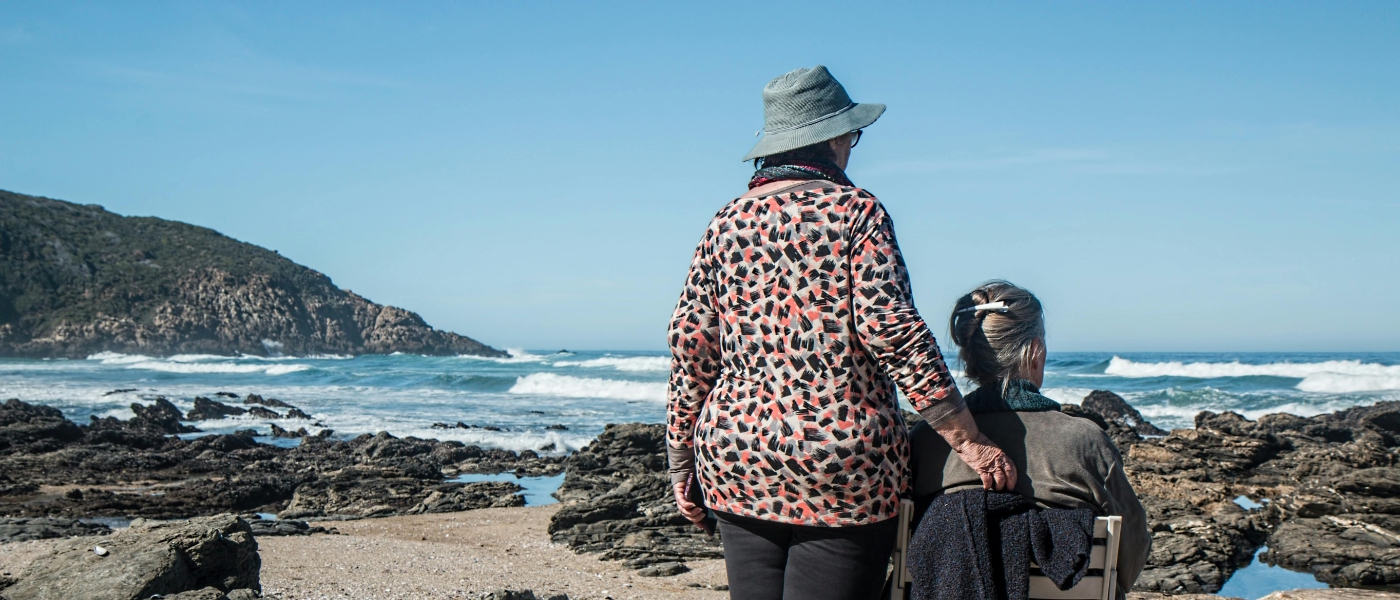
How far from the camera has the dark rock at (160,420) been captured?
56.1 feet

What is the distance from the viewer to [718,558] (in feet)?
23.3

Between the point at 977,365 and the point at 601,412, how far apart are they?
22419mm

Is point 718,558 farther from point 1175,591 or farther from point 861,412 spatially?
point 861,412

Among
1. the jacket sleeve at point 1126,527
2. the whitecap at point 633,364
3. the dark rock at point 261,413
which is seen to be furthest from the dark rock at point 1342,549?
the whitecap at point 633,364

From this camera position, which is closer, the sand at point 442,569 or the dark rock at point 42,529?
the sand at point 442,569

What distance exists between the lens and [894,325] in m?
1.99

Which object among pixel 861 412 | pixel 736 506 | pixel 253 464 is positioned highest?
pixel 861 412

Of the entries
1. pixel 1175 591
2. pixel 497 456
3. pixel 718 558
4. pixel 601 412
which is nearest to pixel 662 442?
pixel 497 456

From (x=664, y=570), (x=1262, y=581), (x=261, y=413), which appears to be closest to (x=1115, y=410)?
(x=1262, y=581)

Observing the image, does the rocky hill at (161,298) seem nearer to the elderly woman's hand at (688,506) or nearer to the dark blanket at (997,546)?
the elderly woman's hand at (688,506)

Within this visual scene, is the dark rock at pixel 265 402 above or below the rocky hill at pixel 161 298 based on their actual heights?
below

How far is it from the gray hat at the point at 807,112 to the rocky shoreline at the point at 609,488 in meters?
2.59

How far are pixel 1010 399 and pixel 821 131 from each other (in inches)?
29.6

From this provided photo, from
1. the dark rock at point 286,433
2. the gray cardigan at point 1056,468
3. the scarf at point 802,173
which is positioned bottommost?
the dark rock at point 286,433
